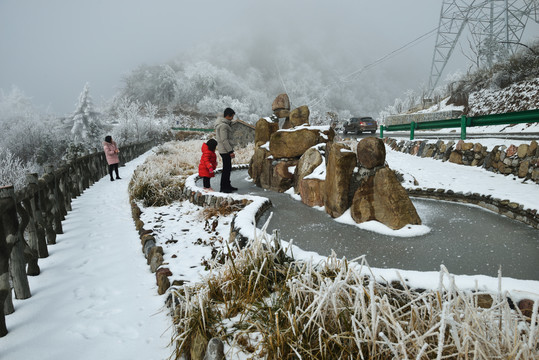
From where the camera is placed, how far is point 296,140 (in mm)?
6758

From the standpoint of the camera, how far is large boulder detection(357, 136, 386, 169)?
166 inches

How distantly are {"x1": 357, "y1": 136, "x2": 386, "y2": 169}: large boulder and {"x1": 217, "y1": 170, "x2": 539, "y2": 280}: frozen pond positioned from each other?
0.98 metres

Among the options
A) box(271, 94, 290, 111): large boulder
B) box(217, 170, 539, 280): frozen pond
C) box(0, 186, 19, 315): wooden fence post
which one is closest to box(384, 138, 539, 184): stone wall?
box(217, 170, 539, 280): frozen pond

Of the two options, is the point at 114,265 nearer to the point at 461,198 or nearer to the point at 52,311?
the point at 52,311

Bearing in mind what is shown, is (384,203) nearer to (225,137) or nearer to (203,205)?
(203,205)

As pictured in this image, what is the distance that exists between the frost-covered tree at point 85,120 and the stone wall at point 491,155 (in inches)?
1358

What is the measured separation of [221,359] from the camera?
196cm

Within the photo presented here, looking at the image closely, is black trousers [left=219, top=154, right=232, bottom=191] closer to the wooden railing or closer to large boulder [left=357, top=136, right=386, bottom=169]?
large boulder [left=357, top=136, right=386, bottom=169]

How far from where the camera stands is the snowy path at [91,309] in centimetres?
223

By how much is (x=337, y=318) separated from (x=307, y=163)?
435 centimetres

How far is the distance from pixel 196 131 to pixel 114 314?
37579 millimetres

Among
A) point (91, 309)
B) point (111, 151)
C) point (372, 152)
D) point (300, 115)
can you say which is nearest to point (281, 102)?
point (300, 115)

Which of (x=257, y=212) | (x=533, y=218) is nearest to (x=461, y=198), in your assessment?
(x=533, y=218)

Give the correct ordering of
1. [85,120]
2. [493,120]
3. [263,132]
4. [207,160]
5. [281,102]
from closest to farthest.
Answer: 1. [207,160]
2. [493,120]
3. [263,132]
4. [281,102]
5. [85,120]
